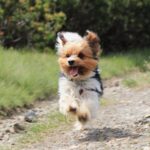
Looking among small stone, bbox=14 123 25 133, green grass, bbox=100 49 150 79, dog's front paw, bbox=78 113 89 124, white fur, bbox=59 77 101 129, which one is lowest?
green grass, bbox=100 49 150 79

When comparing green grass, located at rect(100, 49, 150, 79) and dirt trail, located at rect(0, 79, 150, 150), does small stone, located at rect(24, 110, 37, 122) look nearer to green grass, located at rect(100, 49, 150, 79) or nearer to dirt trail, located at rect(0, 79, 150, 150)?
dirt trail, located at rect(0, 79, 150, 150)

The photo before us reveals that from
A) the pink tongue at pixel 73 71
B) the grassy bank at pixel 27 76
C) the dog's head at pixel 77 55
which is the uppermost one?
the dog's head at pixel 77 55

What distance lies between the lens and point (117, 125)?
9453 millimetres

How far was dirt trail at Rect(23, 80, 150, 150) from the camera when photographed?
802 cm

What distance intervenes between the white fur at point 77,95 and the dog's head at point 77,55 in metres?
0.16

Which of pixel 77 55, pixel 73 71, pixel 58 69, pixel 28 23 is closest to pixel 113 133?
pixel 73 71

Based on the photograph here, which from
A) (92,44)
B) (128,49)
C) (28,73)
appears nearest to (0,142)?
(92,44)

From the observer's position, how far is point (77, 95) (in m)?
8.74

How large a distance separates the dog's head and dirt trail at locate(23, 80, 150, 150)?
78 centimetres

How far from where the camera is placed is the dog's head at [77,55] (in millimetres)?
8367

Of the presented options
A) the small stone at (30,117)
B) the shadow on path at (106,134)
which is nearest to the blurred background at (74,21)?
the small stone at (30,117)

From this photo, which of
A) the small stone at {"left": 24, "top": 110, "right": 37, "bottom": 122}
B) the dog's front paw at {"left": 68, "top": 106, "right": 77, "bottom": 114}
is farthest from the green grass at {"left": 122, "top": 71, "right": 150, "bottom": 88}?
the dog's front paw at {"left": 68, "top": 106, "right": 77, "bottom": 114}

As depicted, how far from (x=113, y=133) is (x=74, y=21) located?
12157 mm

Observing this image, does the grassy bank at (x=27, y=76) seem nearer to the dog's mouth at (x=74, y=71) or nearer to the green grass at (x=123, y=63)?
the green grass at (x=123, y=63)
